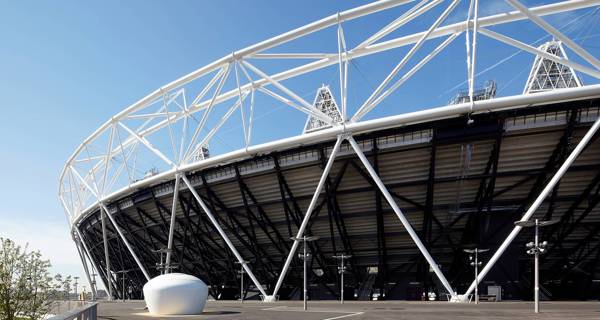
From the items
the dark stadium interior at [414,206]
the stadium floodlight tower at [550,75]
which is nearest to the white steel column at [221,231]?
the dark stadium interior at [414,206]

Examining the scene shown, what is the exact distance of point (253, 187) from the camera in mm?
38281

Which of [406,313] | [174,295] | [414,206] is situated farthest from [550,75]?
[174,295]

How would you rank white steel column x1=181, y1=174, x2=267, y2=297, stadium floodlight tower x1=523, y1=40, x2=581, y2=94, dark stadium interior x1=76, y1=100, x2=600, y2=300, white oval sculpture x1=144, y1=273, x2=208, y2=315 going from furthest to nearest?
stadium floodlight tower x1=523, y1=40, x2=581, y2=94, white steel column x1=181, y1=174, x2=267, y2=297, dark stadium interior x1=76, y1=100, x2=600, y2=300, white oval sculpture x1=144, y1=273, x2=208, y2=315

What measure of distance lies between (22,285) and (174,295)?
6469 mm

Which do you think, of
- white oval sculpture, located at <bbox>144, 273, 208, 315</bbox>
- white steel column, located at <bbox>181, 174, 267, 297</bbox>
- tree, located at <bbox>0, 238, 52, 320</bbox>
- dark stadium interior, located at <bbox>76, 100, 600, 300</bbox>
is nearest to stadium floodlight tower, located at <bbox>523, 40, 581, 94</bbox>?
dark stadium interior, located at <bbox>76, 100, 600, 300</bbox>

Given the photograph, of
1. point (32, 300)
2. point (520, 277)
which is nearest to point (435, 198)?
point (520, 277)

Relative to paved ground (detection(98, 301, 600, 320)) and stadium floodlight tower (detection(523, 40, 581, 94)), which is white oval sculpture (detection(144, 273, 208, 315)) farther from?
stadium floodlight tower (detection(523, 40, 581, 94))

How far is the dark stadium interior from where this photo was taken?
3006 centimetres

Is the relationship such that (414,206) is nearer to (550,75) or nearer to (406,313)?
(406,313)

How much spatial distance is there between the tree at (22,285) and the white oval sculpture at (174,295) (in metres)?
4.64

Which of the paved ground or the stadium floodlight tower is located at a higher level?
the stadium floodlight tower

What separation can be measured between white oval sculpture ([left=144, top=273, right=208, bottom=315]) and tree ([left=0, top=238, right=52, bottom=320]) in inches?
183

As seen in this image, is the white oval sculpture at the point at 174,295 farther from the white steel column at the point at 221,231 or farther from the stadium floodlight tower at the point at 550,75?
the stadium floodlight tower at the point at 550,75

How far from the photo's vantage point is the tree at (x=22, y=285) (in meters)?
20.1
